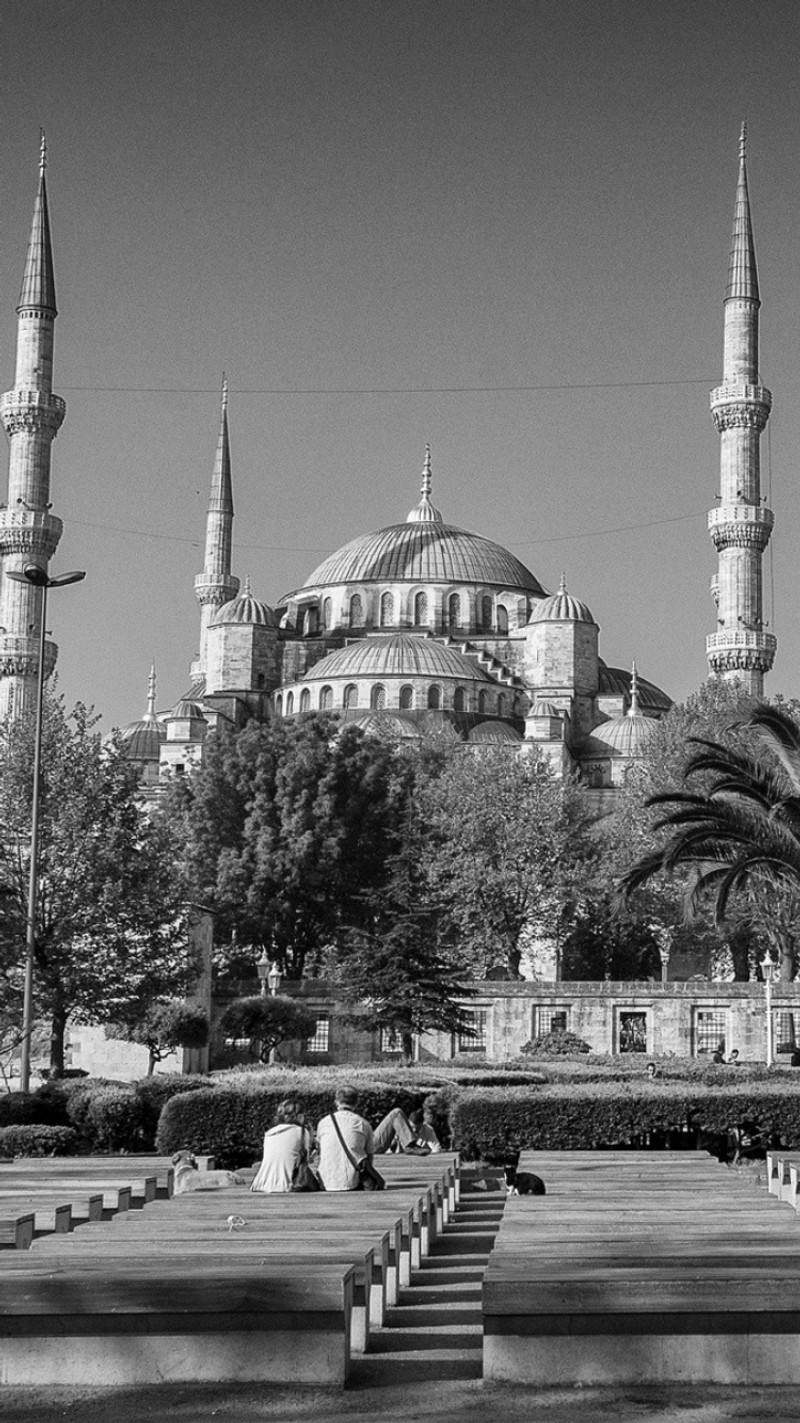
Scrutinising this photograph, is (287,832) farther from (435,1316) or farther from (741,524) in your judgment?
(435,1316)

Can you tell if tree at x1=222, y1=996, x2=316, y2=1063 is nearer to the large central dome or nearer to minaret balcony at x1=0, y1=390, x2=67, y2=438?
minaret balcony at x1=0, y1=390, x2=67, y2=438

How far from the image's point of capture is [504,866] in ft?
181

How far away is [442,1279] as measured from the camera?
33.2ft

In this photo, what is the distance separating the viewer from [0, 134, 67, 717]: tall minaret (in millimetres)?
64250

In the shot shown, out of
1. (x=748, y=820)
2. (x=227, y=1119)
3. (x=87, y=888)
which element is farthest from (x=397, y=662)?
(x=227, y=1119)

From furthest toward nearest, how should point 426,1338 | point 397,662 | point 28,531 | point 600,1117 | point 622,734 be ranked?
point 397,662 < point 622,734 < point 28,531 < point 600,1117 < point 426,1338

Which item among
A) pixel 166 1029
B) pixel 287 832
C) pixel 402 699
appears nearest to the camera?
pixel 166 1029

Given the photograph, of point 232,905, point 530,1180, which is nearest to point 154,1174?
point 530,1180

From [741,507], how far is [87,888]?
41944 mm

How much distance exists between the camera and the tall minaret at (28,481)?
64.2 metres

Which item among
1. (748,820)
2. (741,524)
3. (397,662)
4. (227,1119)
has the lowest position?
(227,1119)

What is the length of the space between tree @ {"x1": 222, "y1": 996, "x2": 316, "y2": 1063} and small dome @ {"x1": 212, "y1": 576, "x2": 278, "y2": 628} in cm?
4487

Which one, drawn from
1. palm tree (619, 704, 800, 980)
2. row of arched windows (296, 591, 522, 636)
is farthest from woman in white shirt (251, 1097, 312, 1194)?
row of arched windows (296, 591, 522, 636)

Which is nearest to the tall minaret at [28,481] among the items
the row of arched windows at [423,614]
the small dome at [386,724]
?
the small dome at [386,724]
